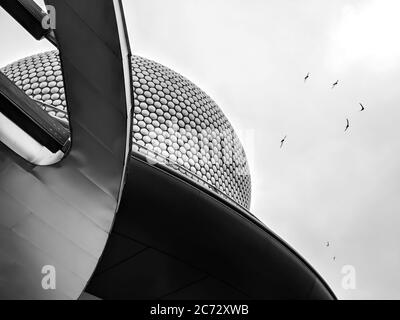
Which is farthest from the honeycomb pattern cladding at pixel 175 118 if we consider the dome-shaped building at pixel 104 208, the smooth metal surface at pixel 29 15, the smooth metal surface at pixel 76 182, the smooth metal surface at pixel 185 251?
the smooth metal surface at pixel 29 15

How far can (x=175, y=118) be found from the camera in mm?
17375

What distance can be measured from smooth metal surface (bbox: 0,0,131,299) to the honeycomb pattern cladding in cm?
830

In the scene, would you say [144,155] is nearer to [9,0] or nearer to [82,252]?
[82,252]

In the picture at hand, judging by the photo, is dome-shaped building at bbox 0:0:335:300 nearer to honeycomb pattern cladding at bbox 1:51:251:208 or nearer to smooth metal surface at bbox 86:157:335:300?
smooth metal surface at bbox 86:157:335:300

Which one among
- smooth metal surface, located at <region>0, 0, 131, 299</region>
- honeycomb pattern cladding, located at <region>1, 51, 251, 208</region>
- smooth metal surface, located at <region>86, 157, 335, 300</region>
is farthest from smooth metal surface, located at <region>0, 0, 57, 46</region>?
honeycomb pattern cladding, located at <region>1, 51, 251, 208</region>

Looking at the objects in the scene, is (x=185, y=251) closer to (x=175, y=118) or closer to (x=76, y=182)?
(x=76, y=182)

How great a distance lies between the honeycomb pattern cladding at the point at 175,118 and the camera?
637 inches

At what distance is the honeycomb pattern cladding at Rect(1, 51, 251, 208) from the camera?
53.1ft

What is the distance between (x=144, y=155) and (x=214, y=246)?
70.1 inches

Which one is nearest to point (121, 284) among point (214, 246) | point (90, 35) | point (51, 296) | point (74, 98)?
point (214, 246)

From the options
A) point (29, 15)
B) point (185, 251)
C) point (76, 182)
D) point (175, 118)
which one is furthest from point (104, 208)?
point (175, 118)

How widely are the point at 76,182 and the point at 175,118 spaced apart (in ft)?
35.8

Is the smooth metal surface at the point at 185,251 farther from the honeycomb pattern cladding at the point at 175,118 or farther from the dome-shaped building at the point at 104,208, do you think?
the honeycomb pattern cladding at the point at 175,118

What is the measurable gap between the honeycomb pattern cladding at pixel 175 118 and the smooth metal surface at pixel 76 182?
27.2ft
